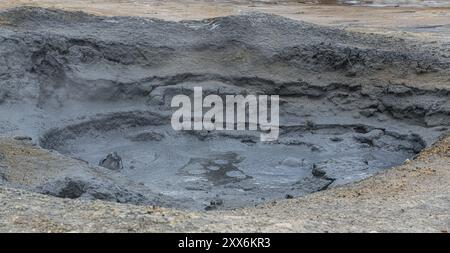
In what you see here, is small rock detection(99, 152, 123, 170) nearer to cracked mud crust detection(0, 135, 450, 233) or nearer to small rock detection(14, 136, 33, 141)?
small rock detection(14, 136, 33, 141)

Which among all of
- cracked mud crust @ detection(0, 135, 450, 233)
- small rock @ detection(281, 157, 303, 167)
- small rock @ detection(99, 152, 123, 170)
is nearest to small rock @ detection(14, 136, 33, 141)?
small rock @ detection(99, 152, 123, 170)

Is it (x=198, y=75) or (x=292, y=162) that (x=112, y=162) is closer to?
(x=292, y=162)

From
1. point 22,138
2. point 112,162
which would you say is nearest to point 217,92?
point 112,162

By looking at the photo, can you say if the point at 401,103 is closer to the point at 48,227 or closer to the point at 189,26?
the point at 189,26

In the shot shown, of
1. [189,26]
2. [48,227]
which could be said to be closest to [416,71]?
[189,26]

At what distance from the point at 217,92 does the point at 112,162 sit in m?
2.48

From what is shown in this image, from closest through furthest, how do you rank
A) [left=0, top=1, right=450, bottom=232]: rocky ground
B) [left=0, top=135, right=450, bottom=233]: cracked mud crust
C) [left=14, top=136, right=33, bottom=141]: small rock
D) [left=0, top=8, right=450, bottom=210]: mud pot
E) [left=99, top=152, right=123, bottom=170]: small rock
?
[left=0, top=135, right=450, bottom=233]: cracked mud crust, [left=14, top=136, right=33, bottom=141]: small rock, [left=99, top=152, right=123, bottom=170]: small rock, [left=0, top=8, right=450, bottom=210]: mud pot, [left=0, top=1, right=450, bottom=232]: rocky ground

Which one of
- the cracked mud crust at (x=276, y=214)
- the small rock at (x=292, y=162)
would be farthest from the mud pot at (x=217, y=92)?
the cracked mud crust at (x=276, y=214)

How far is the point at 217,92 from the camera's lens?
1085cm

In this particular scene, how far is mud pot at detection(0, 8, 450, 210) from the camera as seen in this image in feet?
30.8

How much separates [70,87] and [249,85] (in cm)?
285

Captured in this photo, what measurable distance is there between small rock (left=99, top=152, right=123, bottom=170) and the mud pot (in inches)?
0.8

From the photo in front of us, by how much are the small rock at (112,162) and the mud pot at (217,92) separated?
0.8 inches

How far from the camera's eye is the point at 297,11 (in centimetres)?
1939
